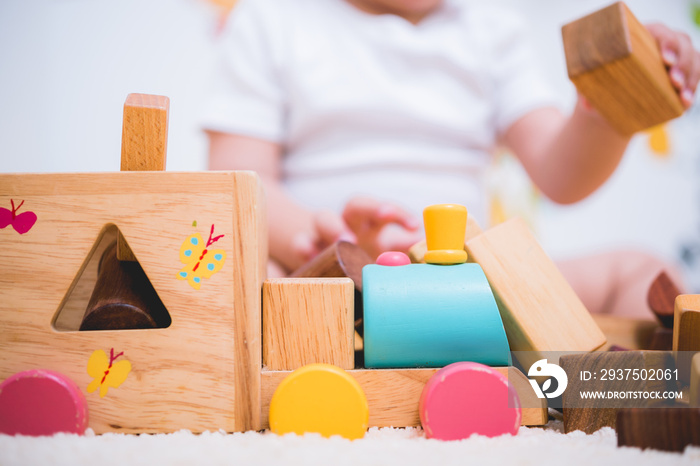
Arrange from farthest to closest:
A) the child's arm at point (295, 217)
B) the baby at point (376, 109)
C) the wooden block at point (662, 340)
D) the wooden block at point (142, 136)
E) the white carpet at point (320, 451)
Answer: the baby at point (376, 109) → the child's arm at point (295, 217) → the wooden block at point (662, 340) → the wooden block at point (142, 136) → the white carpet at point (320, 451)

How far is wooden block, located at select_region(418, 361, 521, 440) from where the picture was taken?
0.33 meters

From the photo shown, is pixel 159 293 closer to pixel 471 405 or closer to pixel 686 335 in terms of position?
pixel 471 405

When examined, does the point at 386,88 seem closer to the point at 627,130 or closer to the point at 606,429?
the point at 627,130

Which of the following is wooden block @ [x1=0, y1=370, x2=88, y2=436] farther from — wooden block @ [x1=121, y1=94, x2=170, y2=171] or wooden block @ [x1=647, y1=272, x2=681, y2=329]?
wooden block @ [x1=647, y1=272, x2=681, y2=329]

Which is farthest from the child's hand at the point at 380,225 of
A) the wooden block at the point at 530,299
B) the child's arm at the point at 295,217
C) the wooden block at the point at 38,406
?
the wooden block at the point at 38,406

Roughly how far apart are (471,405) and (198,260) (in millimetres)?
222

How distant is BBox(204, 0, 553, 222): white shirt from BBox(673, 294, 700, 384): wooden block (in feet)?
1.60

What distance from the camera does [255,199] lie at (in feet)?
1.21

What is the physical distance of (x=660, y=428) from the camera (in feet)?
0.95

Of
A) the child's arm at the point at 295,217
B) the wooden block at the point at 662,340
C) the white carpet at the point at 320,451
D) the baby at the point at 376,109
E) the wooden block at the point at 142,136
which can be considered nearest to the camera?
the white carpet at the point at 320,451

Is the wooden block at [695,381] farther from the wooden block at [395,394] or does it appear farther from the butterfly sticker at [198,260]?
the butterfly sticker at [198,260]

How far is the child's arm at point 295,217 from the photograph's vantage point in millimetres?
588

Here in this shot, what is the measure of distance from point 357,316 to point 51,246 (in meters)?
0.25

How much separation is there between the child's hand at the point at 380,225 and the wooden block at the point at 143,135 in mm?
266
